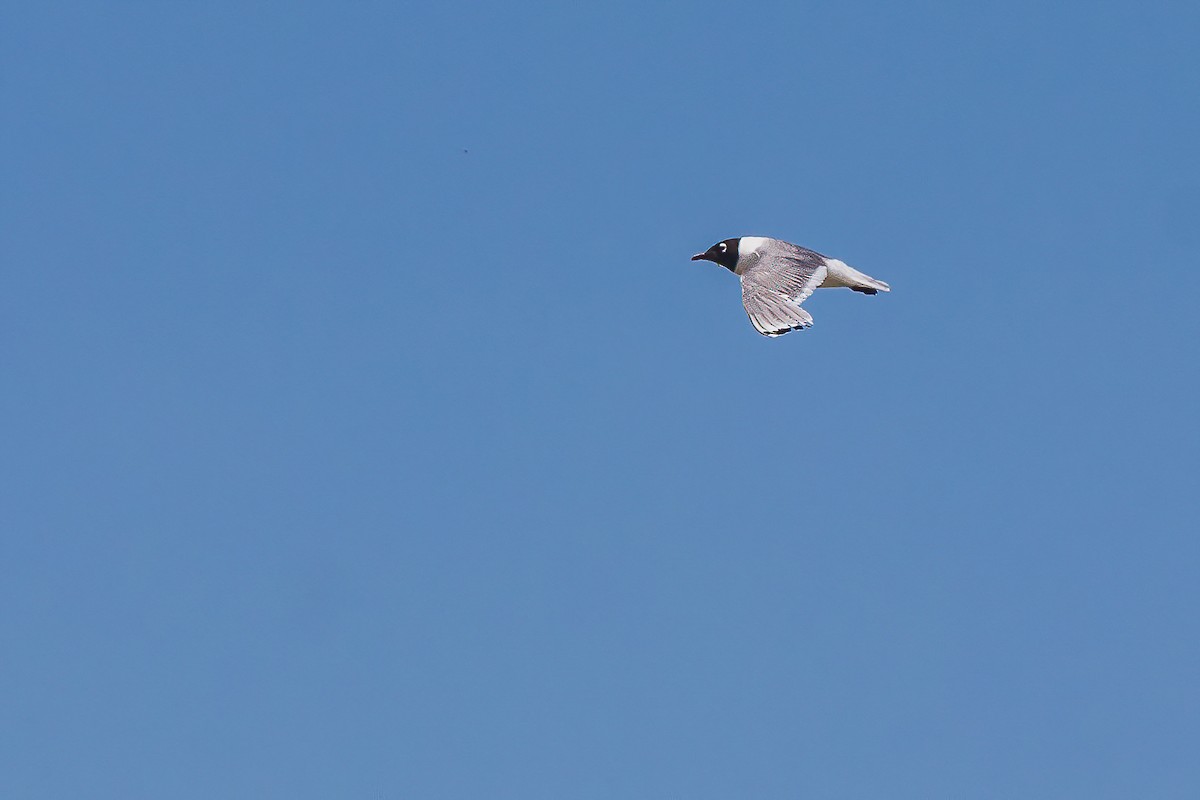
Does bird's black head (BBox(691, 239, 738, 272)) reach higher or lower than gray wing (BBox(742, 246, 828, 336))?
higher

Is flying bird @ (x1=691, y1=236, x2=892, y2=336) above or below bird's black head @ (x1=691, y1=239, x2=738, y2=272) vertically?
below

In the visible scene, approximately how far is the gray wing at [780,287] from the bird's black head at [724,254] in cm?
156

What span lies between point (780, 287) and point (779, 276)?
2.99ft

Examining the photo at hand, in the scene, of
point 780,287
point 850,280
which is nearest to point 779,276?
point 780,287

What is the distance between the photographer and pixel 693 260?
3797 centimetres

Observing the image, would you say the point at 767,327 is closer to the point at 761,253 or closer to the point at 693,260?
the point at 761,253

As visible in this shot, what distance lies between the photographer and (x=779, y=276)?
33.1 meters

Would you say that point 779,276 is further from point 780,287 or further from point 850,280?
point 850,280

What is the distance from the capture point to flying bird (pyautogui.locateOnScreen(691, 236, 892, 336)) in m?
29.3

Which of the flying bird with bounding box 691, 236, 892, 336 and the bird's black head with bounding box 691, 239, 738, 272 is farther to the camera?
the bird's black head with bounding box 691, 239, 738, 272

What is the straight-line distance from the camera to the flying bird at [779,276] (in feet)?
96.2

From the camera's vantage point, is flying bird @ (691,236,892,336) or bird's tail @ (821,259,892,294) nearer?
flying bird @ (691,236,892,336)

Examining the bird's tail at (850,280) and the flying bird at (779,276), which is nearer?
the flying bird at (779,276)

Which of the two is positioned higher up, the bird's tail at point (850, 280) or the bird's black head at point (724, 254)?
the bird's black head at point (724, 254)
